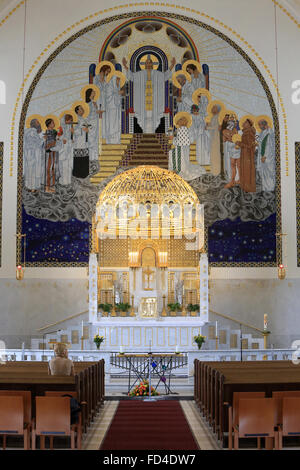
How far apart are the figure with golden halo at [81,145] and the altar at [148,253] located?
163 centimetres

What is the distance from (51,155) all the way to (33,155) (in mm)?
627

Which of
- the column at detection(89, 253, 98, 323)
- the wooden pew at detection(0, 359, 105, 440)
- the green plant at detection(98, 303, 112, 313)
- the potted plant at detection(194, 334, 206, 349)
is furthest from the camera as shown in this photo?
the green plant at detection(98, 303, 112, 313)

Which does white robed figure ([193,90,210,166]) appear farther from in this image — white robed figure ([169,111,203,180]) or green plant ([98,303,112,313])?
green plant ([98,303,112,313])

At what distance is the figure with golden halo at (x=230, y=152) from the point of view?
22000 mm

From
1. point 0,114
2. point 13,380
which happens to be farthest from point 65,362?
point 0,114

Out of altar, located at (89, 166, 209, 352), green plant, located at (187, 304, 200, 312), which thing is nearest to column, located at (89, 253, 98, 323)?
altar, located at (89, 166, 209, 352)

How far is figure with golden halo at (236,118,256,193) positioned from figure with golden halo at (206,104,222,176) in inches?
30.3

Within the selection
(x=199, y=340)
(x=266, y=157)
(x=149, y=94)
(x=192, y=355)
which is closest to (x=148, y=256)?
(x=199, y=340)

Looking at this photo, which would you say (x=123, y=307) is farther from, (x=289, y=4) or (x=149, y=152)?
(x=289, y=4)

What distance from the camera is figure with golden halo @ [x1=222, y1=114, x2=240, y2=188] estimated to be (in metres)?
22.0

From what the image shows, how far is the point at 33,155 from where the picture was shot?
2198cm

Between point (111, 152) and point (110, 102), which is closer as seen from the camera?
point (111, 152)

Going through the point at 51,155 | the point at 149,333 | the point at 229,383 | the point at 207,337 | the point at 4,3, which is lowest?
the point at 207,337
